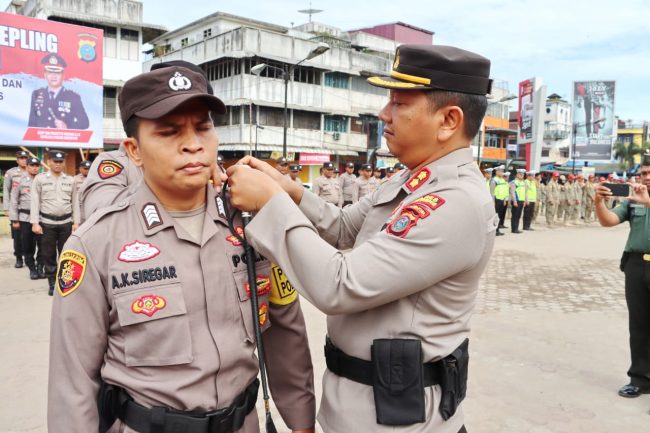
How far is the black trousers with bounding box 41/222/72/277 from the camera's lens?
22.2 feet

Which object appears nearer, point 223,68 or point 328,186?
point 328,186

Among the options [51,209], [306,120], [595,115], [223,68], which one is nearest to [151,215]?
[51,209]

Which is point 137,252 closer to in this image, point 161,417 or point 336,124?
point 161,417

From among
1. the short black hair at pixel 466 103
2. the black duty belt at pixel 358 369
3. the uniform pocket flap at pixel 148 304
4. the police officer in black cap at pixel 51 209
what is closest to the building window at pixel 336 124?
the police officer in black cap at pixel 51 209

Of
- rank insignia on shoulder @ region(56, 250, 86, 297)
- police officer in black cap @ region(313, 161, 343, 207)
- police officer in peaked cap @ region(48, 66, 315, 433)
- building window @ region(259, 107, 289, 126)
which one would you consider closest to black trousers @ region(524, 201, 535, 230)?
police officer in black cap @ region(313, 161, 343, 207)

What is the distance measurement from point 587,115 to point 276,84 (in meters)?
20.4

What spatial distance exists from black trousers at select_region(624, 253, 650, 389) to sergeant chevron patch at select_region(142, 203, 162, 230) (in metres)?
3.72

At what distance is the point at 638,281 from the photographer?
155 inches

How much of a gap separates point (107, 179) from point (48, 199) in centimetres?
456

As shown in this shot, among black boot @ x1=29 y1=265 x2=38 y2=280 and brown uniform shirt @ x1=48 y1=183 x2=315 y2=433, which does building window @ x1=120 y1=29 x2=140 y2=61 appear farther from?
brown uniform shirt @ x1=48 y1=183 x2=315 y2=433

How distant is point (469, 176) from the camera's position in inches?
60.8

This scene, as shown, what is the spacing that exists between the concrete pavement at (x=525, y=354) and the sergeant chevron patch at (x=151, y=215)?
2.25 m

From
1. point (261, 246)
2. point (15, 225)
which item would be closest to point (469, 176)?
point (261, 246)

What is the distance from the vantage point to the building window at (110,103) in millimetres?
23131
